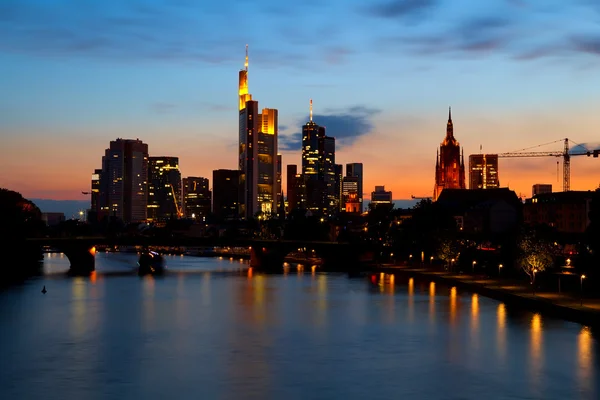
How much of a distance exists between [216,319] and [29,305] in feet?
63.3

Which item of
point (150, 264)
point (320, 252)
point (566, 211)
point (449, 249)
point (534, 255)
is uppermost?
point (566, 211)

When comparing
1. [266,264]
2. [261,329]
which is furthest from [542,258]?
[266,264]

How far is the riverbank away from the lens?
6481cm

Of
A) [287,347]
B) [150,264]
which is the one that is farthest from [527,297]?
[150,264]

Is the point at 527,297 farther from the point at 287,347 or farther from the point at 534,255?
the point at 287,347

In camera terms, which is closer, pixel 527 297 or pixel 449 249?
pixel 527 297

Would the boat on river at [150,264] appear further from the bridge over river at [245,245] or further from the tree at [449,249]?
the tree at [449,249]

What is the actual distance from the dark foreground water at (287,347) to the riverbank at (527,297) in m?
1.27

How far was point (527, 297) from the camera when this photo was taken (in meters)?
75.5

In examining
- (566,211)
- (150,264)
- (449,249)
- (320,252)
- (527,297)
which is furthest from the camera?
(566,211)

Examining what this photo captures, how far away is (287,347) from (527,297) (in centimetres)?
2456

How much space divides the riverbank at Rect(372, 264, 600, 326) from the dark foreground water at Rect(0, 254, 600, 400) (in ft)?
4.17

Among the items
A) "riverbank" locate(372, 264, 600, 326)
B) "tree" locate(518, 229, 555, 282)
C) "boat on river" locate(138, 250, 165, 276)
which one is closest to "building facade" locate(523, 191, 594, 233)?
"riverbank" locate(372, 264, 600, 326)

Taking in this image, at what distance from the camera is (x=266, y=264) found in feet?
485
